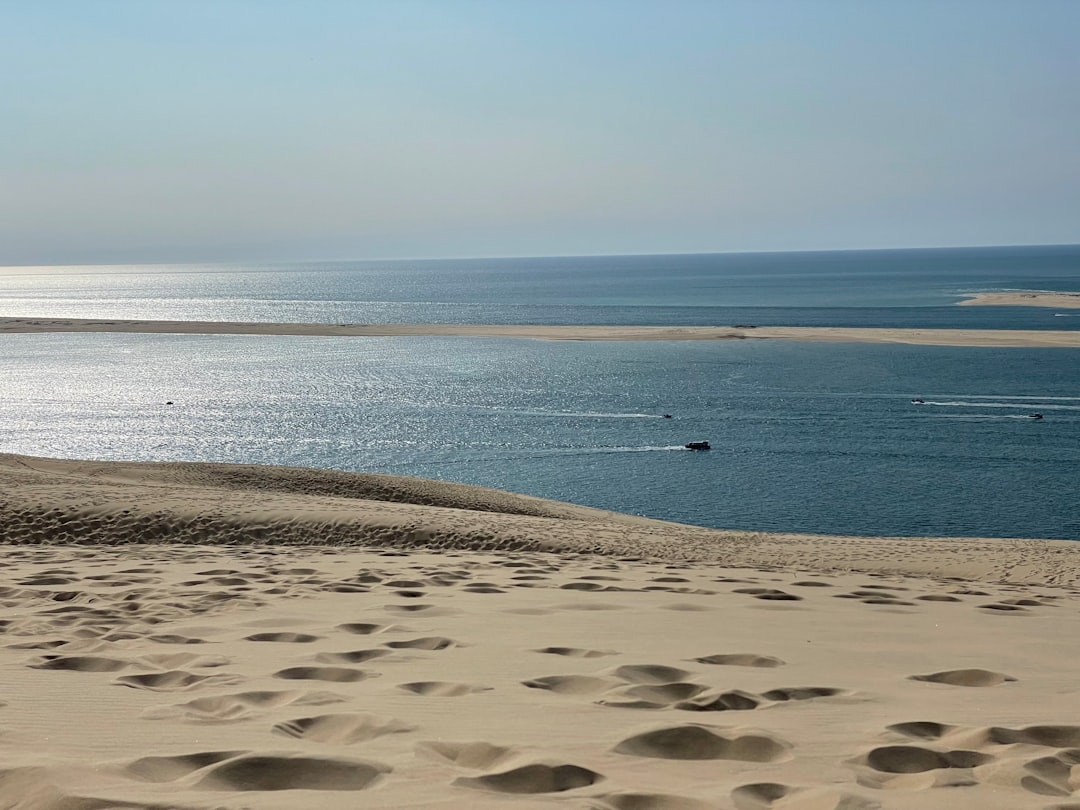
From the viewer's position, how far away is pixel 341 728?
14.1 ft

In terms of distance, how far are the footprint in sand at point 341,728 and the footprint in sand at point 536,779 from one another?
71 centimetres

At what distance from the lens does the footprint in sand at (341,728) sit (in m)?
4.19

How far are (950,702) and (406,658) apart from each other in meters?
3.00

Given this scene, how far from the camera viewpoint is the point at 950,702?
5051 mm

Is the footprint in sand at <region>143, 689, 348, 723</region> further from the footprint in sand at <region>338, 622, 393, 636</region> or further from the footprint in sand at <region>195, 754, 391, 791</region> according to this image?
the footprint in sand at <region>338, 622, 393, 636</region>

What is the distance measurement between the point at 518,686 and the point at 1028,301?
470 ft

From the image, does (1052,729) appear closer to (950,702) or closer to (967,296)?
(950,702)

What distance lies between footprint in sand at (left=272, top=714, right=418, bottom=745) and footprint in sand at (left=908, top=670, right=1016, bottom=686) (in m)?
3.07

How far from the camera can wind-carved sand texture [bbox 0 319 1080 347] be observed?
3521 inches

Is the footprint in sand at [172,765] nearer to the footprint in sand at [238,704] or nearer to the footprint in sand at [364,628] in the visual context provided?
the footprint in sand at [238,704]

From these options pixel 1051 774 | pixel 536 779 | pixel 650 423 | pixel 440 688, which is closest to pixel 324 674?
pixel 440 688

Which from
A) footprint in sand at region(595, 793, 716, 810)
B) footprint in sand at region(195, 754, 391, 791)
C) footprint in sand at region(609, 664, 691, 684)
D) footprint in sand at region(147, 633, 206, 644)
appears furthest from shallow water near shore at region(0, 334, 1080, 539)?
footprint in sand at region(195, 754, 391, 791)

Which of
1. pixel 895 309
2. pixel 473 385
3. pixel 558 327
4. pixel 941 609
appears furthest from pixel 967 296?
pixel 941 609

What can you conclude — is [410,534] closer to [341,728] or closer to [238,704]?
[238,704]
